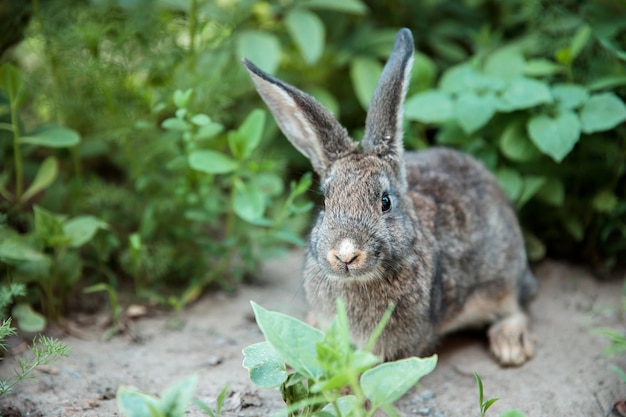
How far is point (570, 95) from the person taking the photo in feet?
15.9

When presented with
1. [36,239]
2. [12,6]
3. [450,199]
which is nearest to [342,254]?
[450,199]

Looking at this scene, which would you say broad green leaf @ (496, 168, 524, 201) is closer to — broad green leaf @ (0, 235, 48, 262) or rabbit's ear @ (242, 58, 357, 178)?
rabbit's ear @ (242, 58, 357, 178)

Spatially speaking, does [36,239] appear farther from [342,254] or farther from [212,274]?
[342,254]

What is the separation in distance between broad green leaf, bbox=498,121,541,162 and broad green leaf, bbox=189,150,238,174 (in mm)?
1946

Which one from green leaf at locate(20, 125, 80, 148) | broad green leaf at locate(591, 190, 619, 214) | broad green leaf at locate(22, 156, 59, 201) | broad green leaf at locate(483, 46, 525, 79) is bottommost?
broad green leaf at locate(591, 190, 619, 214)

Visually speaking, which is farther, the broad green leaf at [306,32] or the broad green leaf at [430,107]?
the broad green leaf at [306,32]

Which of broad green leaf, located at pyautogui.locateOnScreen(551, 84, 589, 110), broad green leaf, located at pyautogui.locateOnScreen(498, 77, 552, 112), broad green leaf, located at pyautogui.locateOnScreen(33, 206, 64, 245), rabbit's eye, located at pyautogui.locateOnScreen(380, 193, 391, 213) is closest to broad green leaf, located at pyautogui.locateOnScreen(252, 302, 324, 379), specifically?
rabbit's eye, located at pyautogui.locateOnScreen(380, 193, 391, 213)

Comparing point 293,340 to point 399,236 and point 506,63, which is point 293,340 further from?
point 506,63

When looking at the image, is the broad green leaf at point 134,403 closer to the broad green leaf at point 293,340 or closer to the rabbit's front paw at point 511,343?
the broad green leaf at point 293,340

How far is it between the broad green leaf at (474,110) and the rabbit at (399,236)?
372 mm

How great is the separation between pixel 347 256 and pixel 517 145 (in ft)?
6.93

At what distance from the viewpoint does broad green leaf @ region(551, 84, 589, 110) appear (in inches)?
189

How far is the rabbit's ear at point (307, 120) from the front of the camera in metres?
3.95

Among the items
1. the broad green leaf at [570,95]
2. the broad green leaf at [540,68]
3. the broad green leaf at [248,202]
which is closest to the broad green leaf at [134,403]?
the broad green leaf at [248,202]
